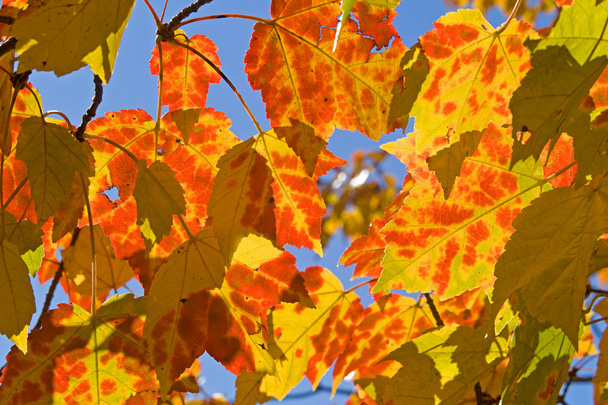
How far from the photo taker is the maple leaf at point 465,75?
108 cm

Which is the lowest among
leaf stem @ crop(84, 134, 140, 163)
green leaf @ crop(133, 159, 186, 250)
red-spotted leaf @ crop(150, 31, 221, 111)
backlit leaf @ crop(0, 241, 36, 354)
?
backlit leaf @ crop(0, 241, 36, 354)

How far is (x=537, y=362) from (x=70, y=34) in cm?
102

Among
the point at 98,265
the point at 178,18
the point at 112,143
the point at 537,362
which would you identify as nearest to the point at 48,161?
the point at 112,143

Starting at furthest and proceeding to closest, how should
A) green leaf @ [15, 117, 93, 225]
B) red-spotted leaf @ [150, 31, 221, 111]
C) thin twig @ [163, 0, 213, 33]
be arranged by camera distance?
red-spotted leaf @ [150, 31, 221, 111]
thin twig @ [163, 0, 213, 33]
green leaf @ [15, 117, 93, 225]

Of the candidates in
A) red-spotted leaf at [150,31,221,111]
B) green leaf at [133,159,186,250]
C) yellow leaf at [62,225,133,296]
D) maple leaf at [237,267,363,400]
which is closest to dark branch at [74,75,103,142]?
red-spotted leaf at [150,31,221,111]

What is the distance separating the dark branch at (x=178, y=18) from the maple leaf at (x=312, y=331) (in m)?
0.77

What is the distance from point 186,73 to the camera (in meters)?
1.35

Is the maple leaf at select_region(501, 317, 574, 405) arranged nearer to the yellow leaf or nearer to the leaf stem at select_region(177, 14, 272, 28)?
the leaf stem at select_region(177, 14, 272, 28)

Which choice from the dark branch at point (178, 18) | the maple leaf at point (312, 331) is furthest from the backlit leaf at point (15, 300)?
the maple leaf at point (312, 331)

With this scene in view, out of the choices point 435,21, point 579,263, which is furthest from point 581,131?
point 435,21

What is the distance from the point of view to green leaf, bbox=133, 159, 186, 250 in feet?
3.39

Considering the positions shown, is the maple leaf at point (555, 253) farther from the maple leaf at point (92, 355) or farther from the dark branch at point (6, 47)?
the dark branch at point (6, 47)

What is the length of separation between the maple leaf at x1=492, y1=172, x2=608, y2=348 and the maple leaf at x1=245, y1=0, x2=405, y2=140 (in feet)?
1.19

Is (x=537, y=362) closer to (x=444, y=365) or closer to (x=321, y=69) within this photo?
(x=444, y=365)
